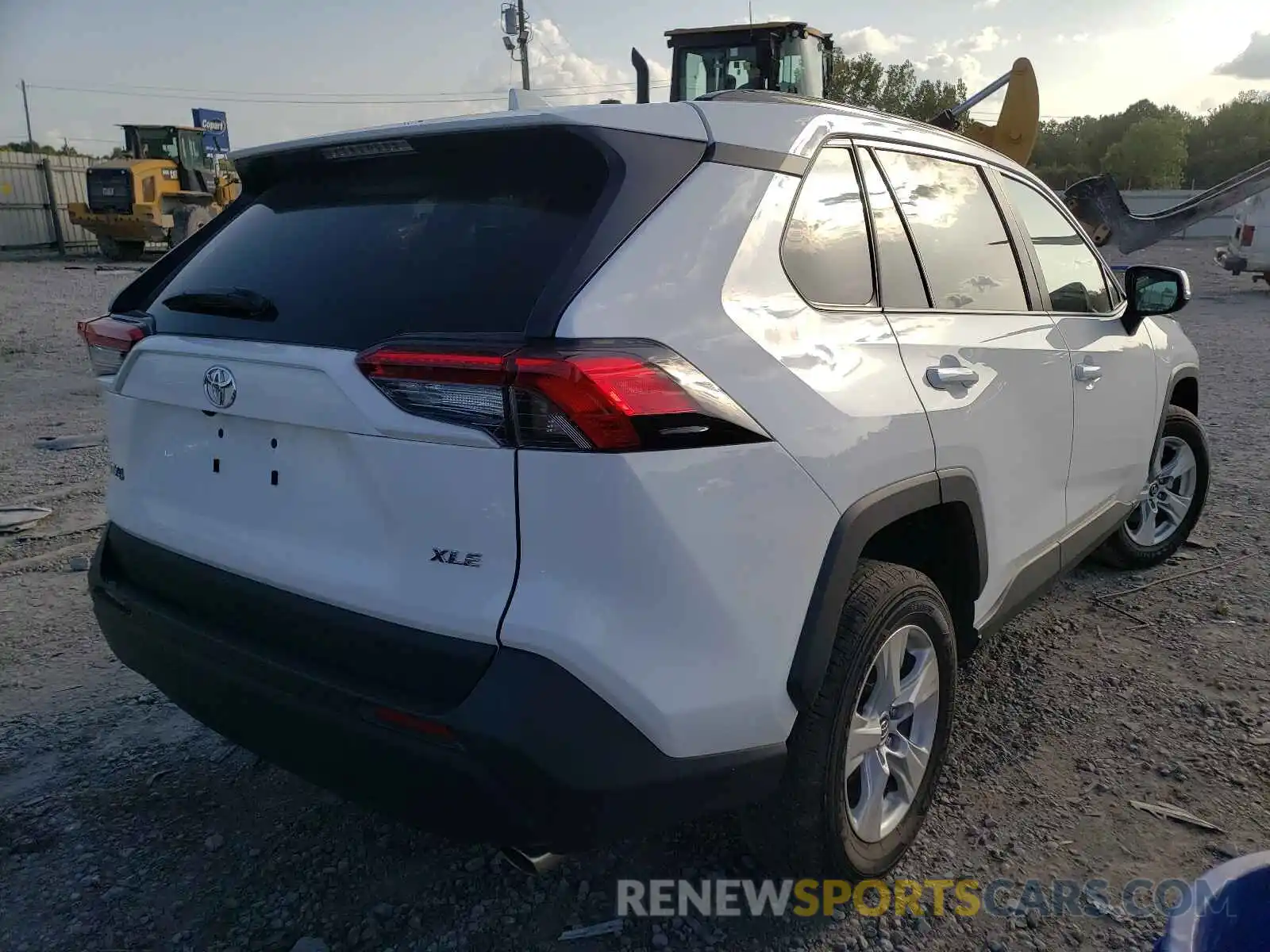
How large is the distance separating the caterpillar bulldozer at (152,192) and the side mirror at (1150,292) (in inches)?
884

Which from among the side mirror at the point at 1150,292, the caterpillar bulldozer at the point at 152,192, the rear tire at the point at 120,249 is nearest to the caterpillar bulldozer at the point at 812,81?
the side mirror at the point at 1150,292

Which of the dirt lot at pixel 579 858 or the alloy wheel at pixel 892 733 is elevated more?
the alloy wheel at pixel 892 733

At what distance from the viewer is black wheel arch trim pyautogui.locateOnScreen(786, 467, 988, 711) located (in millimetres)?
1966

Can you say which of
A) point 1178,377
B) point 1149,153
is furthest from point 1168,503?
point 1149,153

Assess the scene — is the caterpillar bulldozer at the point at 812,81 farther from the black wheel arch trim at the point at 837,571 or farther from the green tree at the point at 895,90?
the green tree at the point at 895,90

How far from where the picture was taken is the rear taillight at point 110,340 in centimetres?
238

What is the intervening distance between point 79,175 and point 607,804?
1418 inches

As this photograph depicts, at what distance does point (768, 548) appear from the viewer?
188 centimetres

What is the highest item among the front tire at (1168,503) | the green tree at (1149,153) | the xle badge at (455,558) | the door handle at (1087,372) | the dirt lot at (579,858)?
the green tree at (1149,153)

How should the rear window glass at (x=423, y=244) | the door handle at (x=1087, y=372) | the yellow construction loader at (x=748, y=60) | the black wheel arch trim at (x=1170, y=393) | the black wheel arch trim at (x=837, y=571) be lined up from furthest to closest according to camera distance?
the yellow construction loader at (x=748, y=60), the black wheel arch trim at (x=1170, y=393), the door handle at (x=1087, y=372), the black wheel arch trim at (x=837, y=571), the rear window glass at (x=423, y=244)

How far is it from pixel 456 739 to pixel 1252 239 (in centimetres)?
1881

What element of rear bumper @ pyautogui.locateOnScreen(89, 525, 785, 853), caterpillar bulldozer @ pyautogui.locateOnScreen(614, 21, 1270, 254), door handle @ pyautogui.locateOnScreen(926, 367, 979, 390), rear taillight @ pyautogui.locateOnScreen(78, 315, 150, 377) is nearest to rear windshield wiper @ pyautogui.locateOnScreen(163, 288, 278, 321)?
rear taillight @ pyautogui.locateOnScreen(78, 315, 150, 377)

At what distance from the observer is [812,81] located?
12203 mm

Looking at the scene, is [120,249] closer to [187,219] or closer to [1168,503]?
[187,219]
